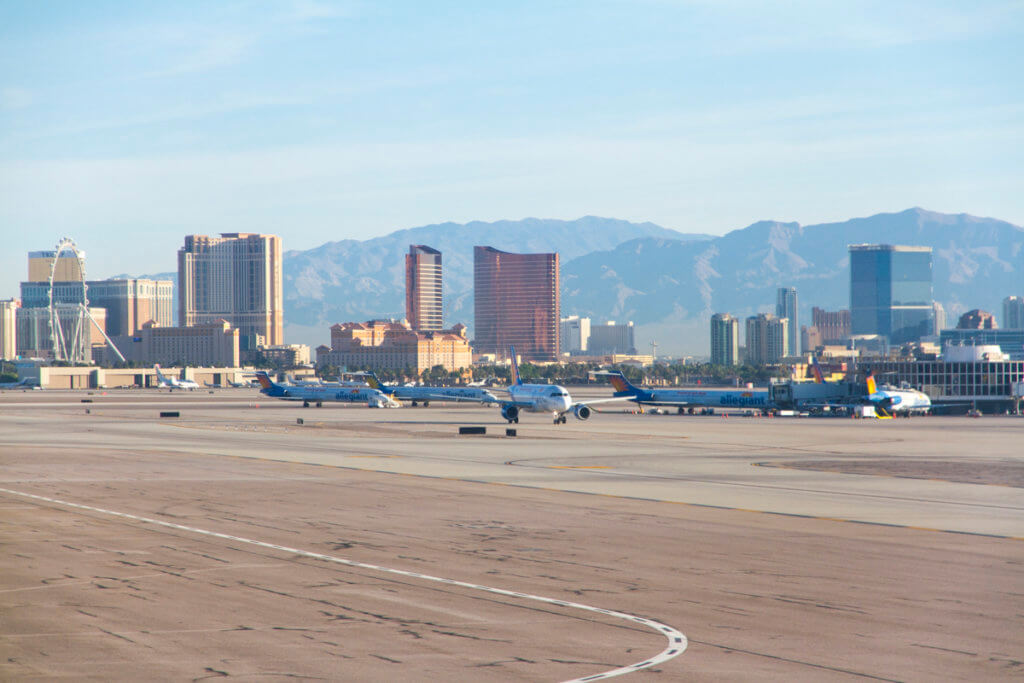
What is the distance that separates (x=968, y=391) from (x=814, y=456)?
126011mm

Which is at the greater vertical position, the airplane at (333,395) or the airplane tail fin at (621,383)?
the airplane tail fin at (621,383)

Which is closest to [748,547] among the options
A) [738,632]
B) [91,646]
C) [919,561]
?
[919,561]

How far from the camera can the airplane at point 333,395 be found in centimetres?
14938

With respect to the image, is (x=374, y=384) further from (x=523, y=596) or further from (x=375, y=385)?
(x=523, y=596)

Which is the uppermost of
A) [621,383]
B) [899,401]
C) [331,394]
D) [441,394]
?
[621,383]

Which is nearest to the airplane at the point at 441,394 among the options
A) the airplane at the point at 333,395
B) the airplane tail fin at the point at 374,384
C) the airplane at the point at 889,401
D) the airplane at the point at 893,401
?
the airplane tail fin at the point at 374,384

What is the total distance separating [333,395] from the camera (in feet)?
522

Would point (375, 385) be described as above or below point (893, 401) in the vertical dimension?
above

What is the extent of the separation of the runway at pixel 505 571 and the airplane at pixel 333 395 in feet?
320

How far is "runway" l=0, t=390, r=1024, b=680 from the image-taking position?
635 inches

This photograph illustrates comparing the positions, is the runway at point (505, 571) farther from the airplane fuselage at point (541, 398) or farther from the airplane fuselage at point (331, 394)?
the airplane fuselage at point (331, 394)

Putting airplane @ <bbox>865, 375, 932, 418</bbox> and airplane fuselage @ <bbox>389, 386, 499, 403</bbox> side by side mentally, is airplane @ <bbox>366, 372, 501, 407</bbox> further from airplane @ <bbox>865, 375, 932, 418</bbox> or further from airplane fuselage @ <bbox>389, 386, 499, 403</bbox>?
airplane @ <bbox>865, 375, 932, 418</bbox>

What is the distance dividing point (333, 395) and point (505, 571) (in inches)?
5453

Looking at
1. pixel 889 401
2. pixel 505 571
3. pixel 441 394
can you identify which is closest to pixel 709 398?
pixel 889 401
